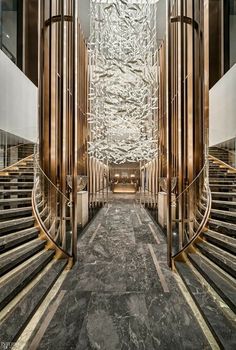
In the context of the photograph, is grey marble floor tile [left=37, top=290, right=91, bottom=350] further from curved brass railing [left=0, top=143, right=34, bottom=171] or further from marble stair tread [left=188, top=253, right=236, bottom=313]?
curved brass railing [left=0, top=143, right=34, bottom=171]

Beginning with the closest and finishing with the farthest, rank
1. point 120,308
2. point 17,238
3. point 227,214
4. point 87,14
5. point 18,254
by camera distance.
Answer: point 120,308
point 18,254
point 17,238
point 227,214
point 87,14

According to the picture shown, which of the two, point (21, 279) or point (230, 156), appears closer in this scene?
point (21, 279)

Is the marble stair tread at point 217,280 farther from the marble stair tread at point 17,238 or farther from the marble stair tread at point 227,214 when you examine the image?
the marble stair tread at point 17,238

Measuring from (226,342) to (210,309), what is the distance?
0.42 metres

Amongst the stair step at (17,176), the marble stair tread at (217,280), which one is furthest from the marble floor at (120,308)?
the stair step at (17,176)

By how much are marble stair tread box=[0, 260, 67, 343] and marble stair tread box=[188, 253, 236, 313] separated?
2.22 metres

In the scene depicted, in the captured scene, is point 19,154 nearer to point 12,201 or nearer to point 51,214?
point 51,214

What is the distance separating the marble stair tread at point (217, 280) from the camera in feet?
7.23

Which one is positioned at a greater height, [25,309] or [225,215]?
[225,215]

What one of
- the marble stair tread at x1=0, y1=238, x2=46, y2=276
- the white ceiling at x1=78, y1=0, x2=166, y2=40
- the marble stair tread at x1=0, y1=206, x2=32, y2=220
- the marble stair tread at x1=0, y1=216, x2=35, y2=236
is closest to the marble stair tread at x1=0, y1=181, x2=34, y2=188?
the marble stair tread at x1=0, y1=206, x2=32, y2=220

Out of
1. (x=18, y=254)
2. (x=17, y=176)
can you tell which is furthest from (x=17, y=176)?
(x=18, y=254)

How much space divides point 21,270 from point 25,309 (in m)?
0.62

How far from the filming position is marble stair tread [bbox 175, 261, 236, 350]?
1811mm

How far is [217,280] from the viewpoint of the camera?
8.20ft
